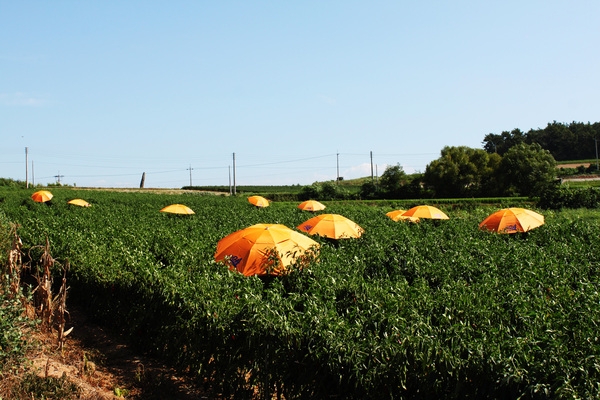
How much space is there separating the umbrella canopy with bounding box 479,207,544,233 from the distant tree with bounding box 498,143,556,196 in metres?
33.9

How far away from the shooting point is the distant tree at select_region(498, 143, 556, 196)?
47.8 m

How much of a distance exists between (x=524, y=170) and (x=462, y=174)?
5.87m

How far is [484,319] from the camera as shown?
5895mm

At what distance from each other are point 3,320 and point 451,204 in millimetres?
38787

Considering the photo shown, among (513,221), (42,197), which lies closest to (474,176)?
(513,221)

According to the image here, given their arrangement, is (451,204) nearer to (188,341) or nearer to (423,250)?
(423,250)

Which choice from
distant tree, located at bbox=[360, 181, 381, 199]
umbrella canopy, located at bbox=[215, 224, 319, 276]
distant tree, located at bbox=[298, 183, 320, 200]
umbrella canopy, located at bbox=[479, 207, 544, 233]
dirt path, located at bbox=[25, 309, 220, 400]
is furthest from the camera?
distant tree, located at bbox=[360, 181, 381, 199]

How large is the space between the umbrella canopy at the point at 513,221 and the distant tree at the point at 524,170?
111 ft

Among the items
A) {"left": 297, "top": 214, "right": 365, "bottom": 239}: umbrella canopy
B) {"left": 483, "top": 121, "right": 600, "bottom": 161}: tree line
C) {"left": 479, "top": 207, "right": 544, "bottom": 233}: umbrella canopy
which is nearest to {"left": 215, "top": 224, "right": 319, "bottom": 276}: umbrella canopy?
{"left": 297, "top": 214, "right": 365, "bottom": 239}: umbrella canopy

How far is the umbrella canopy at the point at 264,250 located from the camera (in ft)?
30.3

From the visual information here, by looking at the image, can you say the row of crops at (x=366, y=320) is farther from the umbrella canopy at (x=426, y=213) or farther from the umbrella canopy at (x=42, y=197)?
the umbrella canopy at (x=42, y=197)

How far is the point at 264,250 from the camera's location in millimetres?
9617

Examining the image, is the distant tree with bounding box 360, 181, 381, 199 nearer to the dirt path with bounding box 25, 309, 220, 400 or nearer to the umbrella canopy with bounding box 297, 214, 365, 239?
the umbrella canopy with bounding box 297, 214, 365, 239

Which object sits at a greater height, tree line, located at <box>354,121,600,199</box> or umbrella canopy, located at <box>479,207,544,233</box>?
tree line, located at <box>354,121,600,199</box>
